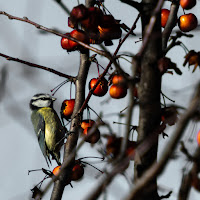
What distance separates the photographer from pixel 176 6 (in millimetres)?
2238

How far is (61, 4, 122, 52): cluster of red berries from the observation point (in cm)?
197

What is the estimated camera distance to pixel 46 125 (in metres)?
5.36

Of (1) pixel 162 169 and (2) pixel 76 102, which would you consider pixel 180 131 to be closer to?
(1) pixel 162 169

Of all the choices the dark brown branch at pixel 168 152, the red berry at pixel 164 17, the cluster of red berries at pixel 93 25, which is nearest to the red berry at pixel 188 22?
the red berry at pixel 164 17

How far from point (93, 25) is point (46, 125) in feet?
11.3

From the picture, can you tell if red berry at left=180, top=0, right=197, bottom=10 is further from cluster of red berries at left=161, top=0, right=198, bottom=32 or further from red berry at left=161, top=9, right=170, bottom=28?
red berry at left=161, top=9, right=170, bottom=28

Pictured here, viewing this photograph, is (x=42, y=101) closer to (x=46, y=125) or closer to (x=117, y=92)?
(x=46, y=125)

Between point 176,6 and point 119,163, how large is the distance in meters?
1.30

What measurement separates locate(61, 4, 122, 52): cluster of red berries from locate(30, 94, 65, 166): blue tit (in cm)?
291

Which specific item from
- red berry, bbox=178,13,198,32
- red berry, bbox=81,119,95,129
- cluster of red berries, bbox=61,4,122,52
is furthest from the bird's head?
cluster of red berries, bbox=61,4,122,52

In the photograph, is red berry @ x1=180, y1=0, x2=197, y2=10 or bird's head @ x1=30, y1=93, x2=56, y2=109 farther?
bird's head @ x1=30, y1=93, x2=56, y2=109

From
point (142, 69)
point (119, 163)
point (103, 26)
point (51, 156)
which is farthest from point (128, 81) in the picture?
point (51, 156)

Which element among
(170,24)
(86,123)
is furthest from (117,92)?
(170,24)

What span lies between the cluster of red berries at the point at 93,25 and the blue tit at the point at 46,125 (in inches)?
114
